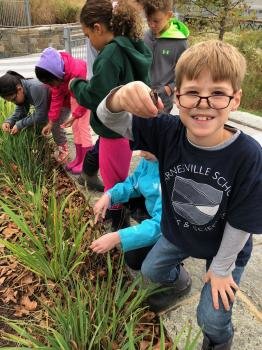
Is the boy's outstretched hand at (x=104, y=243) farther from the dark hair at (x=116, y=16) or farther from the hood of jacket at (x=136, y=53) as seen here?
the dark hair at (x=116, y=16)

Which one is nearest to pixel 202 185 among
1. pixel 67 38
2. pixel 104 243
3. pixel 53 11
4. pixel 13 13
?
pixel 104 243

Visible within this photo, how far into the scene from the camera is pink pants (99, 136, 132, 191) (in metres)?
2.40

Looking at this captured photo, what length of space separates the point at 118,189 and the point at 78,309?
730mm

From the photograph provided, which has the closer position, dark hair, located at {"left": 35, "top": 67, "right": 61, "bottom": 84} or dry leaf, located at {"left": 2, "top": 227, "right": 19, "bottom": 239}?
dry leaf, located at {"left": 2, "top": 227, "right": 19, "bottom": 239}

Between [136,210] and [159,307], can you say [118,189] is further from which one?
[159,307]

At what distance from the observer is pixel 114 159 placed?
2428 millimetres

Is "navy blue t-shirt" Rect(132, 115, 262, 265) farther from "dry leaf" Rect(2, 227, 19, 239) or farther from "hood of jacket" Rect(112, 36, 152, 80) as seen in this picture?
"dry leaf" Rect(2, 227, 19, 239)

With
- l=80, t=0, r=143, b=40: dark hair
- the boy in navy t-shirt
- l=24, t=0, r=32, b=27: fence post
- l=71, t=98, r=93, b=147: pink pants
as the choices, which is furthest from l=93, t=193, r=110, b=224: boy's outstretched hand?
l=24, t=0, r=32, b=27: fence post

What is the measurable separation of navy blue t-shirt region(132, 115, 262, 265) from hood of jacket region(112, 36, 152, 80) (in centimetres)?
79

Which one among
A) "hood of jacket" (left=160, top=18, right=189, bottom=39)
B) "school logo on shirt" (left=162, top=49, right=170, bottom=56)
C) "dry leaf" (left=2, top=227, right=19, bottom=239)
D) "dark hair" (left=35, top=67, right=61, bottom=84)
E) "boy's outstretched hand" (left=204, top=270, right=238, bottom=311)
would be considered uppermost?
"hood of jacket" (left=160, top=18, right=189, bottom=39)

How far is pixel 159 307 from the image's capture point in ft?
6.09

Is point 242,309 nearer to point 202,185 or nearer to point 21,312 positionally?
point 202,185

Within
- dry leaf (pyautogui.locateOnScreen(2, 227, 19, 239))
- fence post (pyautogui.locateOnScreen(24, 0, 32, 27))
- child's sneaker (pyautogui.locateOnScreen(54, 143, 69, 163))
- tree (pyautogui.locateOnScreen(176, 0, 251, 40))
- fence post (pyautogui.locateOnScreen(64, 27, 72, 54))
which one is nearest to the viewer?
dry leaf (pyautogui.locateOnScreen(2, 227, 19, 239))

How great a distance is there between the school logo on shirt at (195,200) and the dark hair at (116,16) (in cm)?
110
